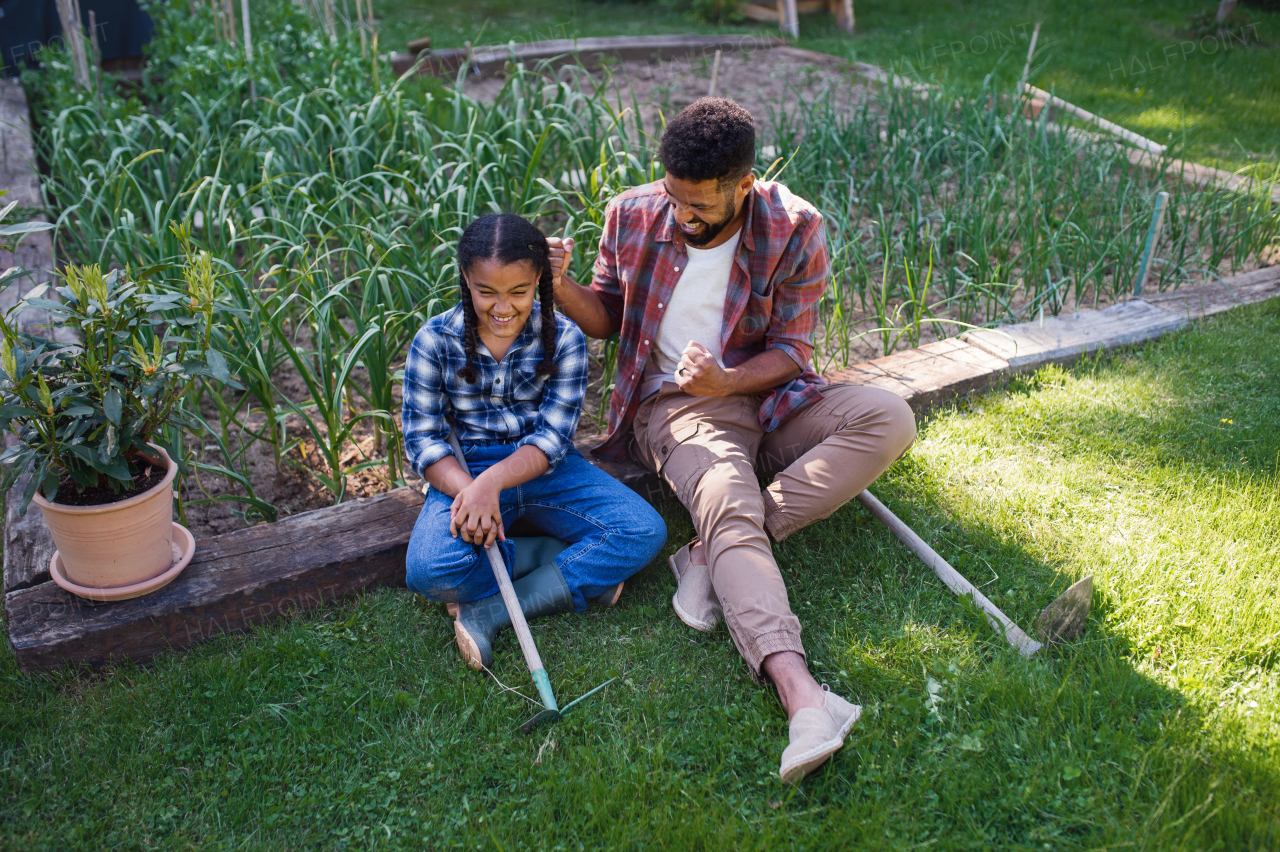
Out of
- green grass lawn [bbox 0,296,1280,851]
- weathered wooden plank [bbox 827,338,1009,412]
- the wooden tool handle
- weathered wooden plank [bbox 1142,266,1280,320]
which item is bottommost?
green grass lawn [bbox 0,296,1280,851]

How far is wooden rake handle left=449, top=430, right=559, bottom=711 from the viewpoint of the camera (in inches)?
74.4

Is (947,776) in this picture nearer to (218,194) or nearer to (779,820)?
(779,820)

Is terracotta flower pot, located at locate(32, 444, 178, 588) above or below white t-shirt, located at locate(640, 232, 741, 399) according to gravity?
below

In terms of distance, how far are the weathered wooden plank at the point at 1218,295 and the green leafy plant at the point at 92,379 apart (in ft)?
11.0

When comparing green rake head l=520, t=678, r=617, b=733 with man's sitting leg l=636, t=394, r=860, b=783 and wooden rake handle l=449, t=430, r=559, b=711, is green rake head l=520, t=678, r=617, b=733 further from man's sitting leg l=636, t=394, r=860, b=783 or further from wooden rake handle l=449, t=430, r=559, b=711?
man's sitting leg l=636, t=394, r=860, b=783

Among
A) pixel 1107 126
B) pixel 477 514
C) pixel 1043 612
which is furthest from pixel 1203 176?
pixel 477 514

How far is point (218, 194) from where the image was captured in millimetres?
3527

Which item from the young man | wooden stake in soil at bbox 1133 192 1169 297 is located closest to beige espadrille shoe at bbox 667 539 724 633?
the young man

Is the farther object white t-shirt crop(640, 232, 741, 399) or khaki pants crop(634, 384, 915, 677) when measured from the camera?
white t-shirt crop(640, 232, 741, 399)

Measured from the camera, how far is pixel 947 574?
7.22ft

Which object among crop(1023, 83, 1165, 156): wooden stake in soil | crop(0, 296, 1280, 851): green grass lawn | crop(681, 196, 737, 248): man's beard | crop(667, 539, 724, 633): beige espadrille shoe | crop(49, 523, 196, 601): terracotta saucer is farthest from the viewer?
crop(1023, 83, 1165, 156): wooden stake in soil

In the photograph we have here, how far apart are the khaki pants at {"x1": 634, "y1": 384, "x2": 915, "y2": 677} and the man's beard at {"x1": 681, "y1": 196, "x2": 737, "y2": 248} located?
0.38m

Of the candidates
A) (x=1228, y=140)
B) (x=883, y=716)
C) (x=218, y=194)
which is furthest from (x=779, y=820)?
(x=1228, y=140)

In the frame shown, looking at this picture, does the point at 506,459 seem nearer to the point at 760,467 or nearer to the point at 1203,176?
the point at 760,467
